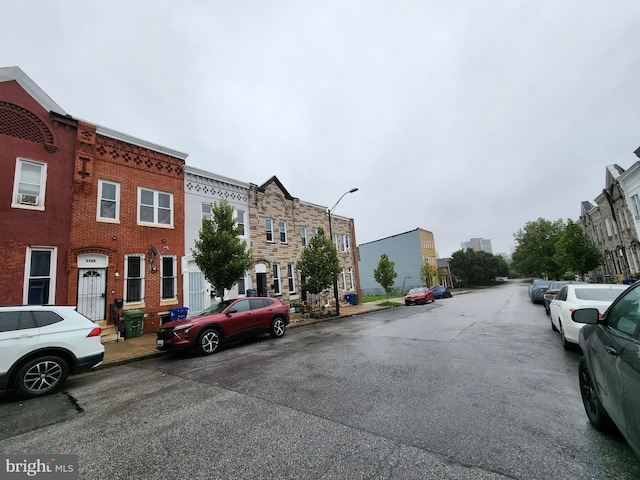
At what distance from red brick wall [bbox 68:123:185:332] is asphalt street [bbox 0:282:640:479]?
6007 mm

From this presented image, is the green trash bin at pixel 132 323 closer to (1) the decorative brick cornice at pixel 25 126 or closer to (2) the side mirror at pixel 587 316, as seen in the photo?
(1) the decorative brick cornice at pixel 25 126

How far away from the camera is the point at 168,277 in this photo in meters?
13.3

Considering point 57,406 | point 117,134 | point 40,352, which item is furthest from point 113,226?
point 57,406

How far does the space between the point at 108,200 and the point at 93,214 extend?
3.05 feet

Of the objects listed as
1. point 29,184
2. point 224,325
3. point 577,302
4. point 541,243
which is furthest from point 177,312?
point 541,243

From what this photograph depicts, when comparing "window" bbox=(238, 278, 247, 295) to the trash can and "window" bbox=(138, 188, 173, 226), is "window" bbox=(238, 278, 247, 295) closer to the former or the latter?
the trash can

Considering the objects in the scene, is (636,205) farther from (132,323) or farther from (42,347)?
(42,347)

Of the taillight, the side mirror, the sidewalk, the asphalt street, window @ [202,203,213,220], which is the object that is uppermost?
window @ [202,203,213,220]

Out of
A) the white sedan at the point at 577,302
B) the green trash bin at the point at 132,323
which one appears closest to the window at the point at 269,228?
the green trash bin at the point at 132,323

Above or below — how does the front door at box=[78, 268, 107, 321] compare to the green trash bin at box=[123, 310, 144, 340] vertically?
above

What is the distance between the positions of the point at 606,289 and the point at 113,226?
669 inches

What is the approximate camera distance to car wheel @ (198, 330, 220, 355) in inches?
324

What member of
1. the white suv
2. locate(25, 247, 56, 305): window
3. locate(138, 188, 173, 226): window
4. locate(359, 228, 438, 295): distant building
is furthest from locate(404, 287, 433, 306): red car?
locate(359, 228, 438, 295): distant building

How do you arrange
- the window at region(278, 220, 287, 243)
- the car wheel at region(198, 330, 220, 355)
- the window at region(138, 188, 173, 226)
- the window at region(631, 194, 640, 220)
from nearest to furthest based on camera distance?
the car wheel at region(198, 330, 220, 355), the window at region(138, 188, 173, 226), the window at region(278, 220, 287, 243), the window at region(631, 194, 640, 220)
